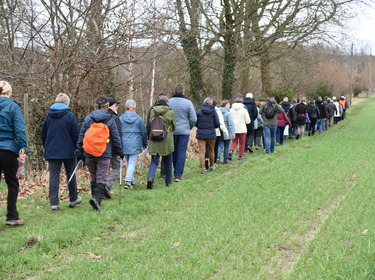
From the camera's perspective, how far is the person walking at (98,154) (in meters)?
7.23

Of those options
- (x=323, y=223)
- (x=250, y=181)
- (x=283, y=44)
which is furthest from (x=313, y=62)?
(x=323, y=223)

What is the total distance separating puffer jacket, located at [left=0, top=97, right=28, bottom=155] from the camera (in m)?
6.16

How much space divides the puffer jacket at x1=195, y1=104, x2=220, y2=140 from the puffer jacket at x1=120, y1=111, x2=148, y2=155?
2.31 meters

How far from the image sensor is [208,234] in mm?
5859

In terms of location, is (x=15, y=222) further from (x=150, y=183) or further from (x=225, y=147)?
(x=225, y=147)

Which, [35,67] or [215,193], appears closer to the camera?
[215,193]

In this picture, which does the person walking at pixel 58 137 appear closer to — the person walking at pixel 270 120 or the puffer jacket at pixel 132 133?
the puffer jacket at pixel 132 133

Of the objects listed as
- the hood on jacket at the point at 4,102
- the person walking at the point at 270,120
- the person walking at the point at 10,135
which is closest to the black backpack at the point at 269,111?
the person walking at the point at 270,120

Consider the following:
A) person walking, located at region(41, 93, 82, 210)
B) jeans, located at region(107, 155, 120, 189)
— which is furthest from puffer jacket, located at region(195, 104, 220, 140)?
person walking, located at region(41, 93, 82, 210)

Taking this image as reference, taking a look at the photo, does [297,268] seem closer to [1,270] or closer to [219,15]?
[1,270]

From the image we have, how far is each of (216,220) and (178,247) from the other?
1.34m

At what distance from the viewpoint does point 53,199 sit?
745cm

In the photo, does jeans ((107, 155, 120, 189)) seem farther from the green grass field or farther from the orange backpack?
the orange backpack

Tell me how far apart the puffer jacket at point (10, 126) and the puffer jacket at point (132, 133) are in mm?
3187
